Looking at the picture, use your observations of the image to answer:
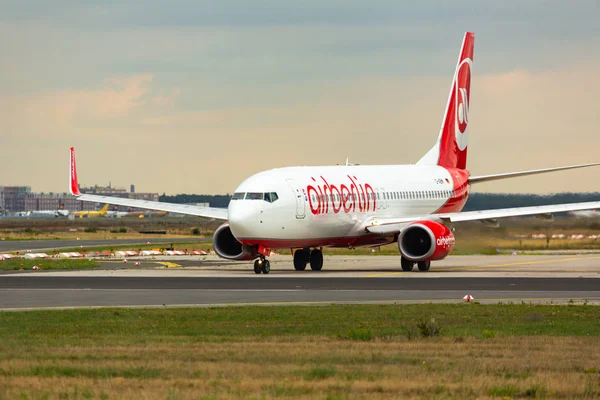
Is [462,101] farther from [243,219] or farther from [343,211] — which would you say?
[243,219]

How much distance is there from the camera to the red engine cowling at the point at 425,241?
48.6 meters

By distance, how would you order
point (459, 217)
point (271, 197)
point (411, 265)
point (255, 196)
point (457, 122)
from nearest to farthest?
point (255, 196) → point (271, 197) → point (411, 265) → point (459, 217) → point (457, 122)

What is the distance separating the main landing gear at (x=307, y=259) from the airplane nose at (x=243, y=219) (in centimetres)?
578

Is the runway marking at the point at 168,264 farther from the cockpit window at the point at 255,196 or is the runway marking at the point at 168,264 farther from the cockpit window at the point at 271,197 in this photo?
the cockpit window at the point at 271,197

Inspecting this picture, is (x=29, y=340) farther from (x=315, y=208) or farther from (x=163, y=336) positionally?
(x=315, y=208)

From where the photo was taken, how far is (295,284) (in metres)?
40.2

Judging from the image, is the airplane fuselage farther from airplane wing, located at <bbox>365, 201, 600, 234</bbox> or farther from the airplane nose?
airplane wing, located at <bbox>365, 201, 600, 234</bbox>

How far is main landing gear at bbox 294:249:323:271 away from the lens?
5225cm

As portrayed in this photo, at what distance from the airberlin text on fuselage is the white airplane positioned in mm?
44

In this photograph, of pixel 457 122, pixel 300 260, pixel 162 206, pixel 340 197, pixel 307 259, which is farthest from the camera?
pixel 457 122

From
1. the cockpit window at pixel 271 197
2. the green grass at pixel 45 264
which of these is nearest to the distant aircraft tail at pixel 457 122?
the cockpit window at pixel 271 197

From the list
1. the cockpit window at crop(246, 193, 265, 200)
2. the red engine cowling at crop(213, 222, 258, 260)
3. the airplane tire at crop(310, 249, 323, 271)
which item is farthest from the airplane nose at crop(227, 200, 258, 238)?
the airplane tire at crop(310, 249, 323, 271)

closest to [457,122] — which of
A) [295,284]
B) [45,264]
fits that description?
[45,264]

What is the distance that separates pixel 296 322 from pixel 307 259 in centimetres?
2727
